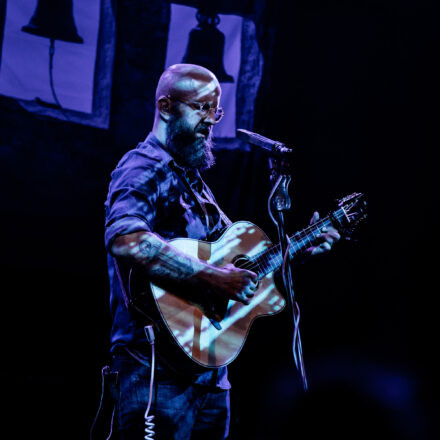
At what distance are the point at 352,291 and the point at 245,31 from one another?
6.91 feet

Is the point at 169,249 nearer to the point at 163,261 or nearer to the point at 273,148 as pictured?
the point at 163,261

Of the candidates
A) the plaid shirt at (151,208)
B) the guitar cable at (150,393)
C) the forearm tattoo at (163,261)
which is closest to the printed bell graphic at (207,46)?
the plaid shirt at (151,208)

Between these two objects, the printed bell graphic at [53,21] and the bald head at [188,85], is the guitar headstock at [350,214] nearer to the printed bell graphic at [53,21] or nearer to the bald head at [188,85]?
the bald head at [188,85]

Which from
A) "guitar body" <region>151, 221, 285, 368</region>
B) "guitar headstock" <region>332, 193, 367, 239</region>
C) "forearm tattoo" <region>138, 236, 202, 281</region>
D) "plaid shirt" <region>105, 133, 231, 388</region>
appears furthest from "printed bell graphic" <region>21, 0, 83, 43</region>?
"guitar headstock" <region>332, 193, 367, 239</region>

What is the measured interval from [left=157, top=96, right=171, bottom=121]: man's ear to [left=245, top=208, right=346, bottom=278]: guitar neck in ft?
2.67

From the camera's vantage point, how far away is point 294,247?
8.15ft

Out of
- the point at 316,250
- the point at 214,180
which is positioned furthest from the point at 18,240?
the point at 316,250

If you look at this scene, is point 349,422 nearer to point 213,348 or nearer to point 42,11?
point 213,348

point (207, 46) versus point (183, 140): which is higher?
point (207, 46)

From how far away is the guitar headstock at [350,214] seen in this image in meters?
2.59

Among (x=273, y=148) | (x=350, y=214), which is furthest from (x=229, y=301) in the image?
(x=350, y=214)

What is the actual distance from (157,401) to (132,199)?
808 mm

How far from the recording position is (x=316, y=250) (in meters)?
2.54

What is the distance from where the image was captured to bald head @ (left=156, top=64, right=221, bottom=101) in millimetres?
2312
